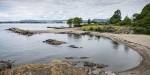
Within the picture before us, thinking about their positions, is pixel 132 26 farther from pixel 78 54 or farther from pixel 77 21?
pixel 78 54

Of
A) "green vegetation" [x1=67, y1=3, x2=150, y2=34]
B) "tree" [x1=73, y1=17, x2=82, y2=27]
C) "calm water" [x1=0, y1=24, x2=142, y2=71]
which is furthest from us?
"tree" [x1=73, y1=17, x2=82, y2=27]

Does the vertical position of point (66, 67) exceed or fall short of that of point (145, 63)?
it exceeds it

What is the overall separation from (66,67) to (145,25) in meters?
90.5

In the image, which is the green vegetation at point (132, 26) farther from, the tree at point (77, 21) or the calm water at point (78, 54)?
the calm water at point (78, 54)

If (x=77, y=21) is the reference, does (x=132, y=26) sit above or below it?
below

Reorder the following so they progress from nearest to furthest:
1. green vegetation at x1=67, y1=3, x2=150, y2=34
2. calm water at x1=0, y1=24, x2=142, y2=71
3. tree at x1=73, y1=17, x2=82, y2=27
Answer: calm water at x1=0, y1=24, x2=142, y2=71 → green vegetation at x1=67, y1=3, x2=150, y2=34 → tree at x1=73, y1=17, x2=82, y2=27

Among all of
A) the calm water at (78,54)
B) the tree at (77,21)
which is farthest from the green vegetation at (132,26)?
the calm water at (78,54)

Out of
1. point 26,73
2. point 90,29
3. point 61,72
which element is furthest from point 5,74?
point 90,29

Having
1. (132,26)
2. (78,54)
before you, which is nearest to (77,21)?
(132,26)

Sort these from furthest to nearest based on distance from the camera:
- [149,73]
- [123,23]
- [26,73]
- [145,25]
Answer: [123,23]
[145,25]
[149,73]
[26,73]

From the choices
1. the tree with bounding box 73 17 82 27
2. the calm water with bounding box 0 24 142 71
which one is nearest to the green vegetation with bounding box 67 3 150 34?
the tree with bounding box 73 17 82 27

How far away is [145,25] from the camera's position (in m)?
99.6

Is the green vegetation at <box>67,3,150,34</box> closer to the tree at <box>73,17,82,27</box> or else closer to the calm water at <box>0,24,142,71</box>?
the tree at <box>73,17,82,27</box>

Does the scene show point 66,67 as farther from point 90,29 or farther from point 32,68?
point 90,29
